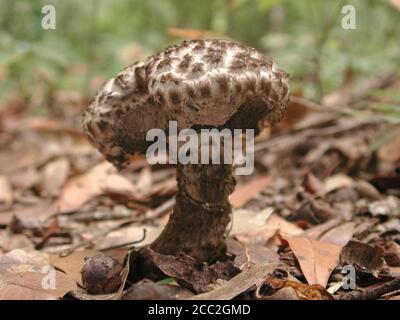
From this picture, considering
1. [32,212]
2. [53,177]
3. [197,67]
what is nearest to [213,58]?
[197,67]

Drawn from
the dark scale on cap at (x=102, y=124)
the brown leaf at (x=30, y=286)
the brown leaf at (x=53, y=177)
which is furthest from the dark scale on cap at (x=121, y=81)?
the brown leaf at (x=53, y=177)

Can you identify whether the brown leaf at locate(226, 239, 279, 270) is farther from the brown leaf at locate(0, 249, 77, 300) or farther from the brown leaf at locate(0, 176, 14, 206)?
the brown leaf at locate(0, 176, 14, 206)

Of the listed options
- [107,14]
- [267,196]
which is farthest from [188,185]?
[107,14]

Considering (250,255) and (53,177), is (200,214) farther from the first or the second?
(53,177)

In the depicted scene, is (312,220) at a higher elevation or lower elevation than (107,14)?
lower

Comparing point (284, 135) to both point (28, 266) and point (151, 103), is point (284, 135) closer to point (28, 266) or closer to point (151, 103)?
point (151, 103)
